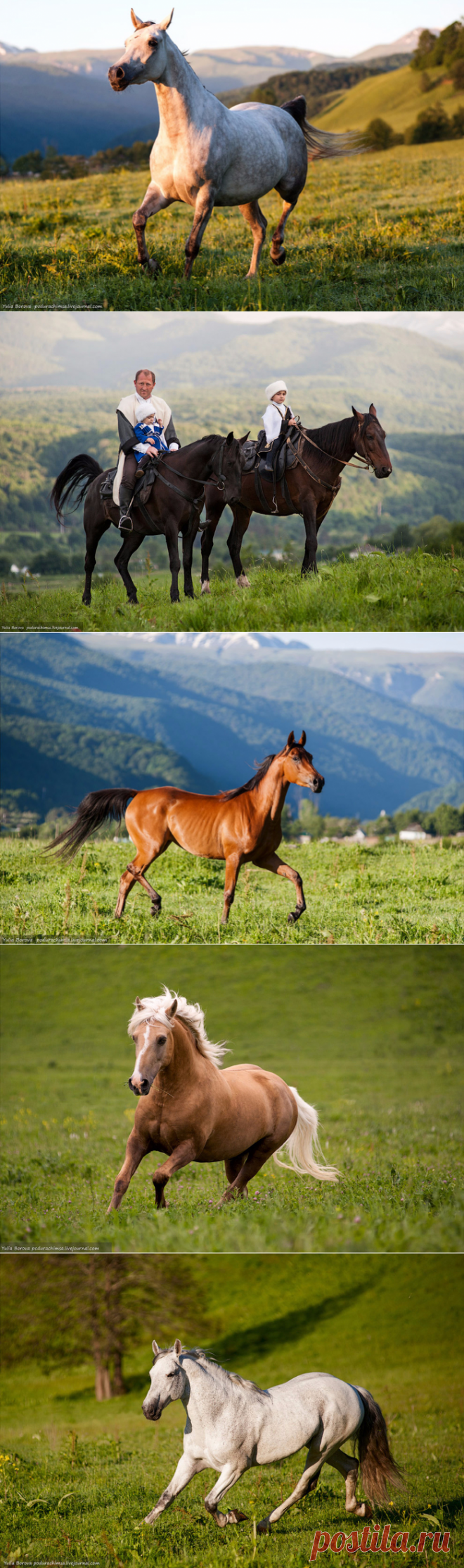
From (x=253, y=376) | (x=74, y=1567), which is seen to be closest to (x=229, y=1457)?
(x=74, y=1567)

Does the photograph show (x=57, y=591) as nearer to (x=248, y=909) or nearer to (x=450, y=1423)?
(x=248, y=909)

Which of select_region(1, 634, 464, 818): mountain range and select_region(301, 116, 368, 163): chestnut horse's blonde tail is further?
select_region(1, 634, 464, 818): mountain range

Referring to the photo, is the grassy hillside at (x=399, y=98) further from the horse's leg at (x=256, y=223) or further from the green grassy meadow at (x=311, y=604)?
the green grassy meadow at (x=311, y=604)

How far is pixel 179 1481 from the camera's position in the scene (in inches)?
199

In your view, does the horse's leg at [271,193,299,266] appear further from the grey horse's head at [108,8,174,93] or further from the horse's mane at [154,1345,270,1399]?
the horse's mane at [154,1345,270,1399]

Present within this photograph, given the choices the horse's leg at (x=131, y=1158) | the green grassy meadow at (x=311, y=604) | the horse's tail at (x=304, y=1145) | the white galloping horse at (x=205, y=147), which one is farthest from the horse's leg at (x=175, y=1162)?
the white galloping horse at (x=205, y=147)

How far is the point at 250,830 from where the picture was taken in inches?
265

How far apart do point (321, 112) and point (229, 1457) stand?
8318 millimetres

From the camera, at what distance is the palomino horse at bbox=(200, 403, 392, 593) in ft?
22.0

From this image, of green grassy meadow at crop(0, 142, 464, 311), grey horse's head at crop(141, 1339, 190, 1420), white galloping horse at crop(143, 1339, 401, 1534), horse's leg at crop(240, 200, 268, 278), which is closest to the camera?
grey horse's head at crop(141, 1339, 190, 1420)

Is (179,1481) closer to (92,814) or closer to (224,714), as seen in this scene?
(92,814)

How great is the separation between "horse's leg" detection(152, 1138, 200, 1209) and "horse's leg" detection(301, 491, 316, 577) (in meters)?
3.50

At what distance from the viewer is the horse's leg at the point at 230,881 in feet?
22.4

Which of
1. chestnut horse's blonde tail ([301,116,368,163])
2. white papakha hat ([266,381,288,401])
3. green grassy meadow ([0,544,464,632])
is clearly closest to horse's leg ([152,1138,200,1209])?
green grassy meadow ([0,544,464,632])
